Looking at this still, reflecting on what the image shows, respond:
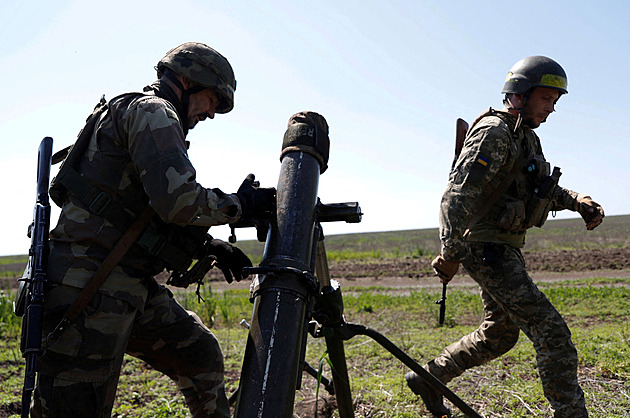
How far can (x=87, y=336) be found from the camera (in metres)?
2.63

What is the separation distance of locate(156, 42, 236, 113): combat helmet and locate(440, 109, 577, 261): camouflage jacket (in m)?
1.80

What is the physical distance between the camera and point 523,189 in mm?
4176

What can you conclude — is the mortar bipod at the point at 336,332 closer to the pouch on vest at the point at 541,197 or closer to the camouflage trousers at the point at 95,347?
the camouflage trousers at the point at 95,347

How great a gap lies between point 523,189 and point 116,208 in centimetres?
298

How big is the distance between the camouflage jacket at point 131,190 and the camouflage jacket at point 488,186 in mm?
1873

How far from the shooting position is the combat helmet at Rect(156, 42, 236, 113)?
296 cm

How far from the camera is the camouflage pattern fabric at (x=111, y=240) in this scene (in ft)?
8.30

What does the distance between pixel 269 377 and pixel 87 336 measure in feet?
3.55

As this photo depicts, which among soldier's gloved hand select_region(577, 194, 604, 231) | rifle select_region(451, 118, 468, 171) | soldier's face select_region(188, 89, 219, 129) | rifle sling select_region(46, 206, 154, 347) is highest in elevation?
rifle select_region(451, 118, 468, 171)

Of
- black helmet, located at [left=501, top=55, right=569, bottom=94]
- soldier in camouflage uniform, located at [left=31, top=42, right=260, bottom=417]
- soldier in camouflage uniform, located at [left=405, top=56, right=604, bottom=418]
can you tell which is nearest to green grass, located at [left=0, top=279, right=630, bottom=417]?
soldier in camouflage uniform, located at [left=405, top=56, right=604, bottom=418]

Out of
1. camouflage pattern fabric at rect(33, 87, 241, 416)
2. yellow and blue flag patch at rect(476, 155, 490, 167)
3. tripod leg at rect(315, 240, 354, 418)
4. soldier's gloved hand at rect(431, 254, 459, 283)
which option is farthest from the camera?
soldier's gloved hand at rect(431, 254, 459, 283)

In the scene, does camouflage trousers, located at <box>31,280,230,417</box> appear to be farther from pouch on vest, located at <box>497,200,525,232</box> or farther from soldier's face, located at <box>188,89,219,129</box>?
pouch on vest, located at <box>497,200,525,232</box>

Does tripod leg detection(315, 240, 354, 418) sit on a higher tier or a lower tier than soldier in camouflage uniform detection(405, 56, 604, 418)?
lower

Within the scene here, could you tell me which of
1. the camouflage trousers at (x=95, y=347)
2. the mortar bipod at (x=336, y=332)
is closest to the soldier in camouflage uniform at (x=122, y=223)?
the camouflage trousers at (x=95, y=347)
